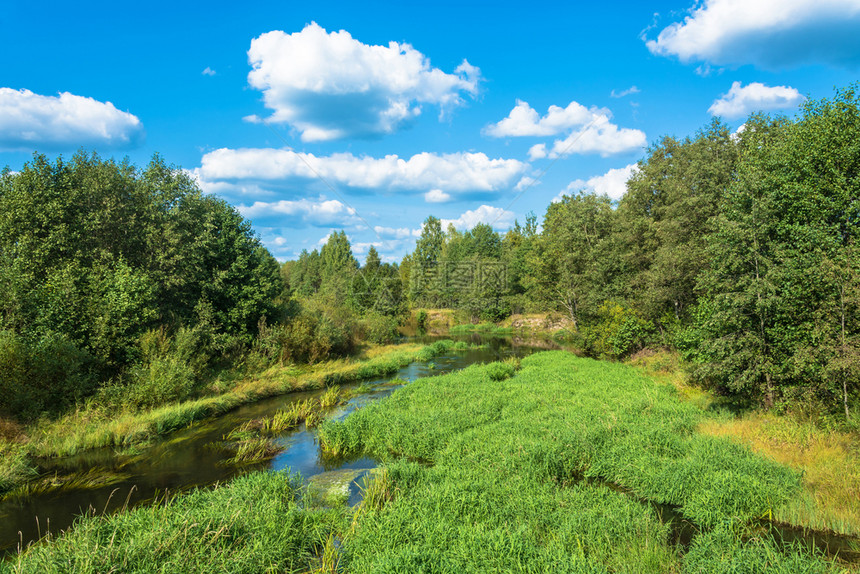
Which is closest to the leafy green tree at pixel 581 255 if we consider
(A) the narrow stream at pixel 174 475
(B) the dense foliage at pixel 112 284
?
(A) the narrow stream at pixel 174 475

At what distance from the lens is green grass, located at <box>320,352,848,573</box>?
7.37m

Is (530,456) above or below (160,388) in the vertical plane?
below

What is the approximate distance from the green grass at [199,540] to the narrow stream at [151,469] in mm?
1109

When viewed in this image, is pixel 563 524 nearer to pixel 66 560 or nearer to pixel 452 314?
pixel 66 560

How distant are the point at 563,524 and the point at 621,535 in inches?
43.1

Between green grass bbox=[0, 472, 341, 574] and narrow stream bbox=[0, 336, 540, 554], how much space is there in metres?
1.11

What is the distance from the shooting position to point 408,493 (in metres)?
10.7

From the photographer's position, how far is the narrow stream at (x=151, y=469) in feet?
34.0

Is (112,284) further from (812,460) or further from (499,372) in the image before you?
(812,460)

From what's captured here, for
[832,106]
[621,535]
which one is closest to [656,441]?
[621,535]

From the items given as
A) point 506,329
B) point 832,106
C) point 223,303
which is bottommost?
point 506,329

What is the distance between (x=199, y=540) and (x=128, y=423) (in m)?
12.3

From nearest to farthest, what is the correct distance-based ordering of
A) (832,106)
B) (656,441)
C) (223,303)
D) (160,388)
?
(656,441)
(832,106)
(160,388)
(223,303)

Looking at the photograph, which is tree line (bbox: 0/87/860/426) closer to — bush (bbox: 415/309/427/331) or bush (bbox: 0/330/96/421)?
bush (bbox: 0/330/96/421)
